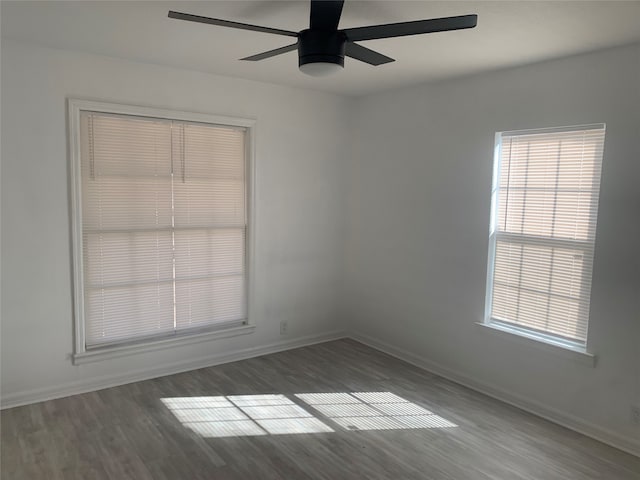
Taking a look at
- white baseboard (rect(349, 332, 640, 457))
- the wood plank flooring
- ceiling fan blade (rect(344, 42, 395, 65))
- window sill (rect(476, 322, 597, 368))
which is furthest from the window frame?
ceiling fan blade (rect(344, 42, 395, 65))

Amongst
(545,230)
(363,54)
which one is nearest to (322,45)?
(363,54)

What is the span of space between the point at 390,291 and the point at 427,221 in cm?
87

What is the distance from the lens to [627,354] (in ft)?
10.0

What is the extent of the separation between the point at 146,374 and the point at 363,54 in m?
3.14

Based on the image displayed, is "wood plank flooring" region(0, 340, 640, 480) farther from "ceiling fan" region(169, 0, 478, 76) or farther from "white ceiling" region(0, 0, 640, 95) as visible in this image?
"white ceiling" region(0, 0, 640, 95)

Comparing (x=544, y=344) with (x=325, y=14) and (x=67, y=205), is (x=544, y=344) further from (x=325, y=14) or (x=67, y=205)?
(x=67, y=205)

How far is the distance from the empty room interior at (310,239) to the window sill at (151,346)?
0.8 inches

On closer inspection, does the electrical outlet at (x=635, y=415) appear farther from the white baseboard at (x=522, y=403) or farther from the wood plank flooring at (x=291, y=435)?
the wood plank flooring at (x=291, y=435)

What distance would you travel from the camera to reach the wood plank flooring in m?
2.77

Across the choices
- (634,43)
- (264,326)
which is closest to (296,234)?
(264,326)

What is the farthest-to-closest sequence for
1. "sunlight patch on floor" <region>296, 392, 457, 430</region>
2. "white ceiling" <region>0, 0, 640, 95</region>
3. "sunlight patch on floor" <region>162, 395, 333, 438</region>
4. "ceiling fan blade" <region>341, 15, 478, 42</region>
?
"sunlight patch on floor" <region>296, 392, 457, 430</region> < "sunlight patch on floor" <region>162, 395, 333, 438</region> < "white ceiling" <region>0, 0, 640, 95</region> < "ceiling fan blade" <region>341, 15, 478, 42</region>

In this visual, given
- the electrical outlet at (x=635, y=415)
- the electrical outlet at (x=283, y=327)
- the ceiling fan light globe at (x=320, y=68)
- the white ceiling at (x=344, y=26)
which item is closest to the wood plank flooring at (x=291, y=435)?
the electrical outlet at (x=635, y=415)

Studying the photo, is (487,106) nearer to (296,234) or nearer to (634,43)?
(634,43)

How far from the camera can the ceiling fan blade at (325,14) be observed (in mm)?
2037
